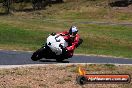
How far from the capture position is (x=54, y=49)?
700 inches

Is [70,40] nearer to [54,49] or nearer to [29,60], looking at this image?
[54,49]

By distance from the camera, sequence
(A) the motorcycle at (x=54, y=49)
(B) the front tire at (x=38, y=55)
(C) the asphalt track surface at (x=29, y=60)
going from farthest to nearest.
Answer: (B) the front tire at (x=38, y=55) < (C) the asphalt track surface at (x=29, y=60) < (A) the motorcycle at (x=54, y=49)

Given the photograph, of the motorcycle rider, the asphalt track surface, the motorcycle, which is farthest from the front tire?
the motorcycle rider

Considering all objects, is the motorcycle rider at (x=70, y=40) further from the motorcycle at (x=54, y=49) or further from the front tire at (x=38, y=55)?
the front tire at (x=38, y=55)

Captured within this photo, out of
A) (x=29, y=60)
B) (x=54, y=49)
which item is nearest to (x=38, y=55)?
(x=29, y=60)

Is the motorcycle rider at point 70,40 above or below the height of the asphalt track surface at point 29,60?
above

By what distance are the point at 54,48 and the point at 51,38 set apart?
44 centimetres

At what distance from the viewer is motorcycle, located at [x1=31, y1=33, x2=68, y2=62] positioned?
17641mm

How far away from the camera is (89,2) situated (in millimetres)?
76375

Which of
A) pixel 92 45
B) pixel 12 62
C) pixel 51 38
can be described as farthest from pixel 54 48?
pixel 92 45

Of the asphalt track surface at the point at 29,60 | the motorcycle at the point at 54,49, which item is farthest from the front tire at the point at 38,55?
the asphalt track surface at the point at 29,60

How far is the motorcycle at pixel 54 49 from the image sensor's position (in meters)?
17.6

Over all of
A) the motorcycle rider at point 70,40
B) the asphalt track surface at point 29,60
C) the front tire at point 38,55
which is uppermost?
the motorcycle rider at point 70,40

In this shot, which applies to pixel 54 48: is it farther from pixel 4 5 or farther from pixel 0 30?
pixel 4 5
